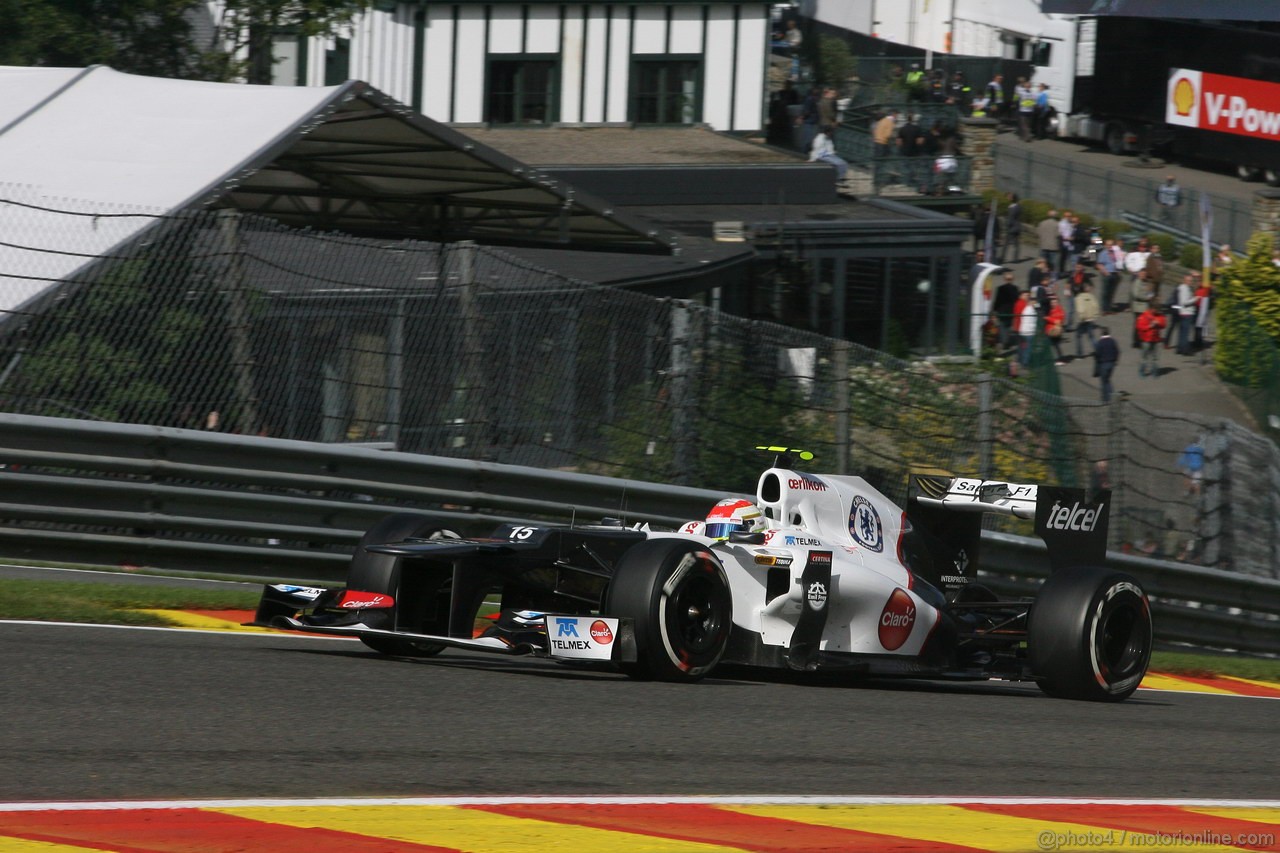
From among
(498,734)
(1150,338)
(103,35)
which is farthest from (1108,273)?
(498,734)

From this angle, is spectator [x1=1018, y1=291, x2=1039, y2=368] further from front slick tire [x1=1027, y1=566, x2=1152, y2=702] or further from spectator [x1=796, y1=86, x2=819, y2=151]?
front slick tire [x1=1027, y1=566, x2=1152, y2=702]

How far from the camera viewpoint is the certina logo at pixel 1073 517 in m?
9.52

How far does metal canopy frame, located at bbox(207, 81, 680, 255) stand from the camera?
15055 mm

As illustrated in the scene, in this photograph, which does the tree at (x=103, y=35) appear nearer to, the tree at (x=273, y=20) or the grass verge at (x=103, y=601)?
the tree at (x=273, y=20)

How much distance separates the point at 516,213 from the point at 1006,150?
30.1 metres

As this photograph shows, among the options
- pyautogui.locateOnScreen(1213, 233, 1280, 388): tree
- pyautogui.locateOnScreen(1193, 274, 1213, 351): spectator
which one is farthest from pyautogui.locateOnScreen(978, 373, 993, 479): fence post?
pyautogui.locateOnScreen(1193, 274, 1213, 351): spectator

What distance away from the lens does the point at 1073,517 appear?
9.66 metres

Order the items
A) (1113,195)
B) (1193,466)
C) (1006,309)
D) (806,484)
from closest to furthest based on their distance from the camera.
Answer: (806,484) < (1193,466) < (1006,309) < (1113,195)

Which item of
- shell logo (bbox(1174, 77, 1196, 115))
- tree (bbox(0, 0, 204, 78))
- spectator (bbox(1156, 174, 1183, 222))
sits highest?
shell logo (bbox(1174, 77, 1196, 115))

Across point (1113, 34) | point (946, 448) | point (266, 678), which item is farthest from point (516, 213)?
point (1113, 34)

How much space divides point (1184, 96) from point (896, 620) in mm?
41533

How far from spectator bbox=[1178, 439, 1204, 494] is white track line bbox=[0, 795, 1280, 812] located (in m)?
8.07

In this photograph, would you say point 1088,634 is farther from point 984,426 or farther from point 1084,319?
point 1084,319

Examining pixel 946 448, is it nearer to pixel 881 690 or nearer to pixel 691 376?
pixel 691 376
